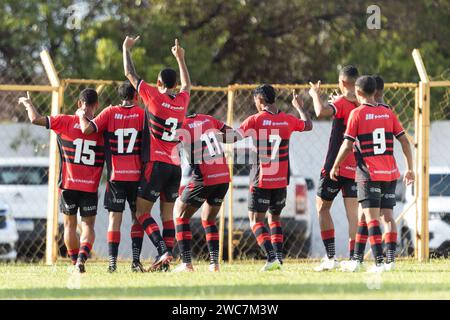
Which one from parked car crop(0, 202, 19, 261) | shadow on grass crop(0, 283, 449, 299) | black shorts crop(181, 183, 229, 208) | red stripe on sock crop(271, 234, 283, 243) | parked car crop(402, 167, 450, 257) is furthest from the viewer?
parked car crop(0, 202, 19, 261)

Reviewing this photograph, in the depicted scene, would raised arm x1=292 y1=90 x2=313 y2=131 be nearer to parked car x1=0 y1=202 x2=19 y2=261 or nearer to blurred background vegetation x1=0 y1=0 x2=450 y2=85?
parked car x1=0 y1=202 x2=19 y2=261

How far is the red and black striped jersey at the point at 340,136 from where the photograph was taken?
12227mm

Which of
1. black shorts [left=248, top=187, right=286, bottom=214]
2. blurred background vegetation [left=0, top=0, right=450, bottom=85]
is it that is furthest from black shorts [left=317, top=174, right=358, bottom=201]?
blurred background vegetation [left=0, top=0, right=450, bottom=85]

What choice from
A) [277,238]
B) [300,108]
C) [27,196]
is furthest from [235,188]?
[300,108]

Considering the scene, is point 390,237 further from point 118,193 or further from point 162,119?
point 118,193

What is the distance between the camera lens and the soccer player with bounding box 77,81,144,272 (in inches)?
476

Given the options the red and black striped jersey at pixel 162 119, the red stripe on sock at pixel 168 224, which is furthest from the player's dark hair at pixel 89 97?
the red stripe on sock at pixel 168 224

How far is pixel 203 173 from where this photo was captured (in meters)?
12.2

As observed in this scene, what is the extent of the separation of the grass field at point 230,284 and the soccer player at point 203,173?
35 centimetres

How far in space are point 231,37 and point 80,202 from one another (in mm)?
12677

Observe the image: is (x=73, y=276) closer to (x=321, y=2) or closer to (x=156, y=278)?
(x=156, y=278)

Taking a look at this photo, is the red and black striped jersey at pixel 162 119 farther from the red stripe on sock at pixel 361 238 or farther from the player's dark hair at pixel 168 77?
the red stripe on sock at pixel 361 238

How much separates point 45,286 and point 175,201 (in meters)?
2.51

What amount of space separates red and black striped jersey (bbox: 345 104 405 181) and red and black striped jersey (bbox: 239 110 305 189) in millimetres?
1063
